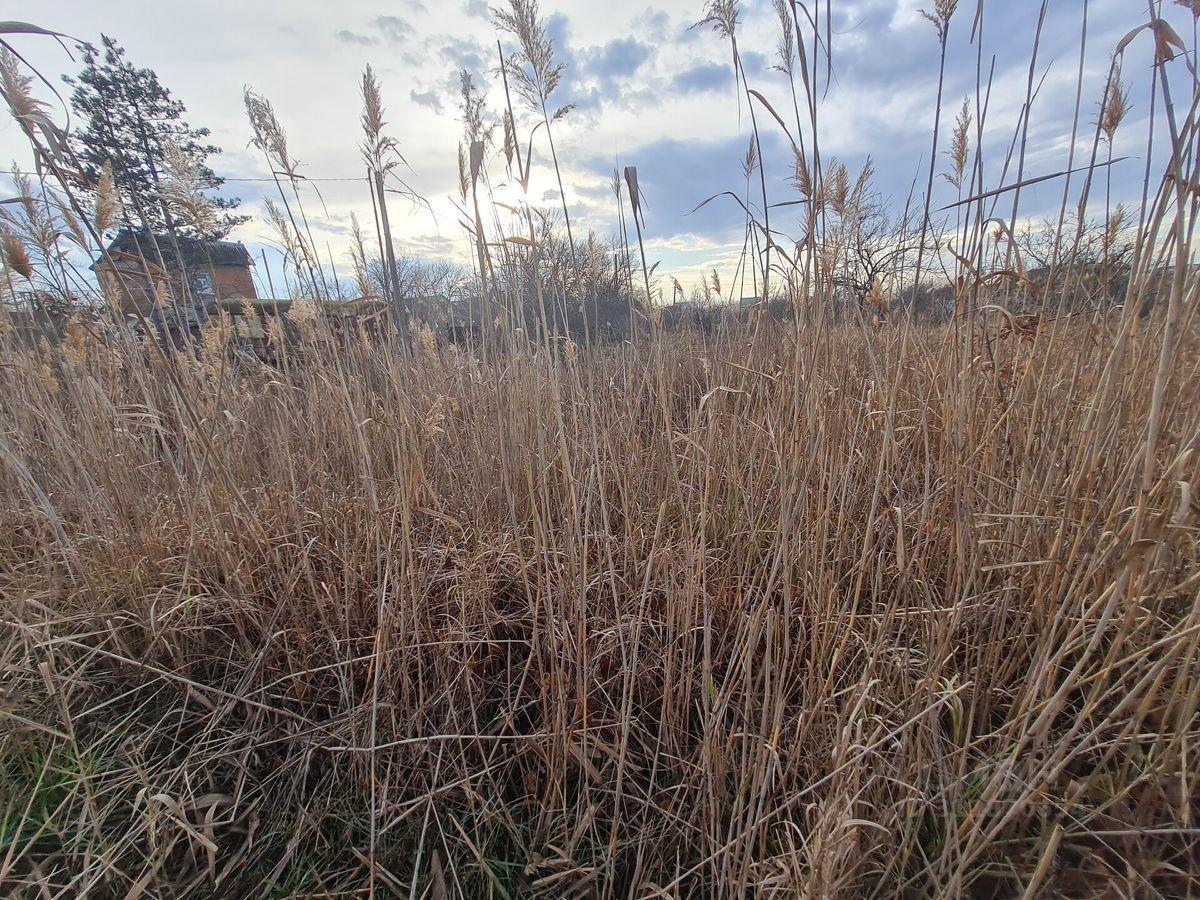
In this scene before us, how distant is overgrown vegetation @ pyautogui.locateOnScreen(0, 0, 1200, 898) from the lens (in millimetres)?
755

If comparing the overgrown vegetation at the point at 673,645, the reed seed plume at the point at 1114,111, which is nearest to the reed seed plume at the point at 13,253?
the overgrown vegetation at the point at 673,645

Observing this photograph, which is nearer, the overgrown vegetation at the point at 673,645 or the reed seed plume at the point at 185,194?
the overgrown vegetation at the point at 673,645

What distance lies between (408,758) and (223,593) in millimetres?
680

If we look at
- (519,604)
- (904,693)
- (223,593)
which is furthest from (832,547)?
(223,593)

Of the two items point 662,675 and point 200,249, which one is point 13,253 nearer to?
point 200,249

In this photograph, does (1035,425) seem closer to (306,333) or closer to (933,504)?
(933,504)

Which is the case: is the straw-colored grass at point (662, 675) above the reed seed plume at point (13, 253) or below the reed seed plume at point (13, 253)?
below

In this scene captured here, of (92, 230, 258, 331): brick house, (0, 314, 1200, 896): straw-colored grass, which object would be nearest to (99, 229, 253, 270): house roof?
(92, 230, 258, 331): brick house

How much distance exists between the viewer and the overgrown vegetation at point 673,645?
755 millimetres

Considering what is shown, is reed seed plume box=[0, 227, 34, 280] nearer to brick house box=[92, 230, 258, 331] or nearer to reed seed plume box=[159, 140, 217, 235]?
brick house box=[92, 230, 258, 331]

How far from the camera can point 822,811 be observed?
0.72 meters

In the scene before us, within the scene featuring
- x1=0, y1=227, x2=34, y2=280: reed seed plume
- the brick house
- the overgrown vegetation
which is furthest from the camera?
x1=0, y1=227, x2=34, y2=280: reed seed plume

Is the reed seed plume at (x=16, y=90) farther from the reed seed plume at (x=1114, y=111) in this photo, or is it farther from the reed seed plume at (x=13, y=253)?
the reed seed plume at (x=1114, y=111)

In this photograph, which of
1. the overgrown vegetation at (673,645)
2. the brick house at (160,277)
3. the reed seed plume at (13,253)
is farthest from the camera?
the reed seed plume at (13,253)
